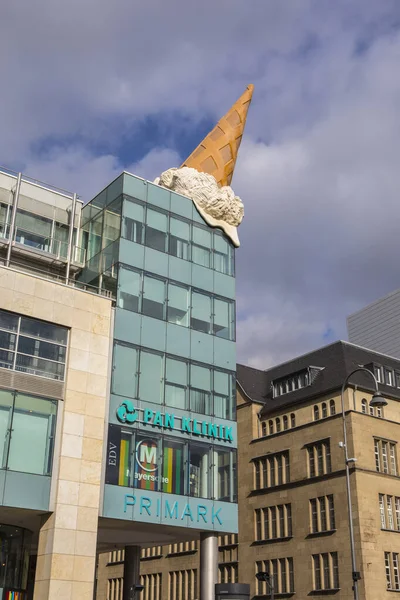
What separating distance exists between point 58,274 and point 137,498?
12374 millimetres

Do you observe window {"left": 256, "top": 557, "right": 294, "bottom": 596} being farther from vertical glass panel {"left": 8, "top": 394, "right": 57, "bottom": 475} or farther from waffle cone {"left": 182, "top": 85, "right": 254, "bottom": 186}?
vertical glass panel {"left": 8, "top": 394, "right": 57, "bottom": 475}

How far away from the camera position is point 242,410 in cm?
6931

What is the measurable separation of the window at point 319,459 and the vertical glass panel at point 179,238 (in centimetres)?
2613

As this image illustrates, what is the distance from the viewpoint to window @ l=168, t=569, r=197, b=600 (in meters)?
66.7

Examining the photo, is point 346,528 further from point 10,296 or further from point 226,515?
point 10,296

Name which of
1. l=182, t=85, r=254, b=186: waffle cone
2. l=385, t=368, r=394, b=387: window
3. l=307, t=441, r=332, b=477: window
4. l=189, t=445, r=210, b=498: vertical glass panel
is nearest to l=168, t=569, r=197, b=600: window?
l=307, t=441, r=332, b=477: window

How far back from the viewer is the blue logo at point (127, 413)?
34375mm

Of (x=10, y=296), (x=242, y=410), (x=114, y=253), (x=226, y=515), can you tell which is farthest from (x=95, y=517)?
(x=242, y=410)

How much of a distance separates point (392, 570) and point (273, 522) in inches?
439

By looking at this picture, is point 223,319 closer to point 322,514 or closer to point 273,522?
point 322,514

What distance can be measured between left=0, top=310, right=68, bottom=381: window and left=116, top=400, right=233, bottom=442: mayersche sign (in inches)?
136

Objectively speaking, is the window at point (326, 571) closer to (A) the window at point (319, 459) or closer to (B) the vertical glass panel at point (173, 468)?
(A) the window at point (319, 459)

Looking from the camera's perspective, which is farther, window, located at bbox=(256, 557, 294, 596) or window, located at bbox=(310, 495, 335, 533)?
window, located at bbox=(256, 557, 294, 596)

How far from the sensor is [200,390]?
37.6 meters
